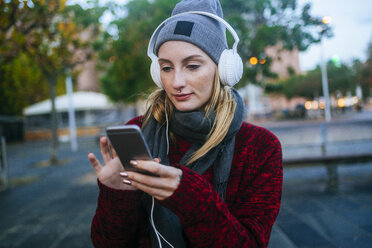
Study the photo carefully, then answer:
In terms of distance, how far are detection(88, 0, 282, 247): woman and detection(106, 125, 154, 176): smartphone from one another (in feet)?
0.52

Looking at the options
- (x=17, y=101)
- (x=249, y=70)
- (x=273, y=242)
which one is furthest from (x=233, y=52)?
(x=17, y=101)

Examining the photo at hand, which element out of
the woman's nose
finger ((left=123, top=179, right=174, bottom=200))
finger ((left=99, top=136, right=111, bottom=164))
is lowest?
finger ((left=123, top=179, right=174, bottom=200))

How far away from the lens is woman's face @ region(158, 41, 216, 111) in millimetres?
1223

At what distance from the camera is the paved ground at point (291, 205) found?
3.29 meters

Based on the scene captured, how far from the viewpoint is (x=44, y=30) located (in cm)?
720

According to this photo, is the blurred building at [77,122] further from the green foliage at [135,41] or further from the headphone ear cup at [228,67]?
the headphone ear cup at [228,67]

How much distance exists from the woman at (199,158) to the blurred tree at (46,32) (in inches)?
192

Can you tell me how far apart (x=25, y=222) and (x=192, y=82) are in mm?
4188

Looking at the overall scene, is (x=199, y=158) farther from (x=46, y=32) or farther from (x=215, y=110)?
(x=46, y=32)

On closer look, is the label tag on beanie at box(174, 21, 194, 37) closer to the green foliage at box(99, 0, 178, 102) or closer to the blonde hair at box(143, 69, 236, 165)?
the blonde hair at box(143, 69, 236, 165)

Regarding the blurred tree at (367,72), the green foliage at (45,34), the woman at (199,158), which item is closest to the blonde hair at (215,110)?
the woman at (199,158)

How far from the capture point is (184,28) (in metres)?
1.21

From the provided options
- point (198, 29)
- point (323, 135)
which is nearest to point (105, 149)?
point (198, 29)

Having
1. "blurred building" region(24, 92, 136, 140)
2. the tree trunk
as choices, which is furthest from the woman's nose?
"blurred building" region(24, 92, 136, 140)
